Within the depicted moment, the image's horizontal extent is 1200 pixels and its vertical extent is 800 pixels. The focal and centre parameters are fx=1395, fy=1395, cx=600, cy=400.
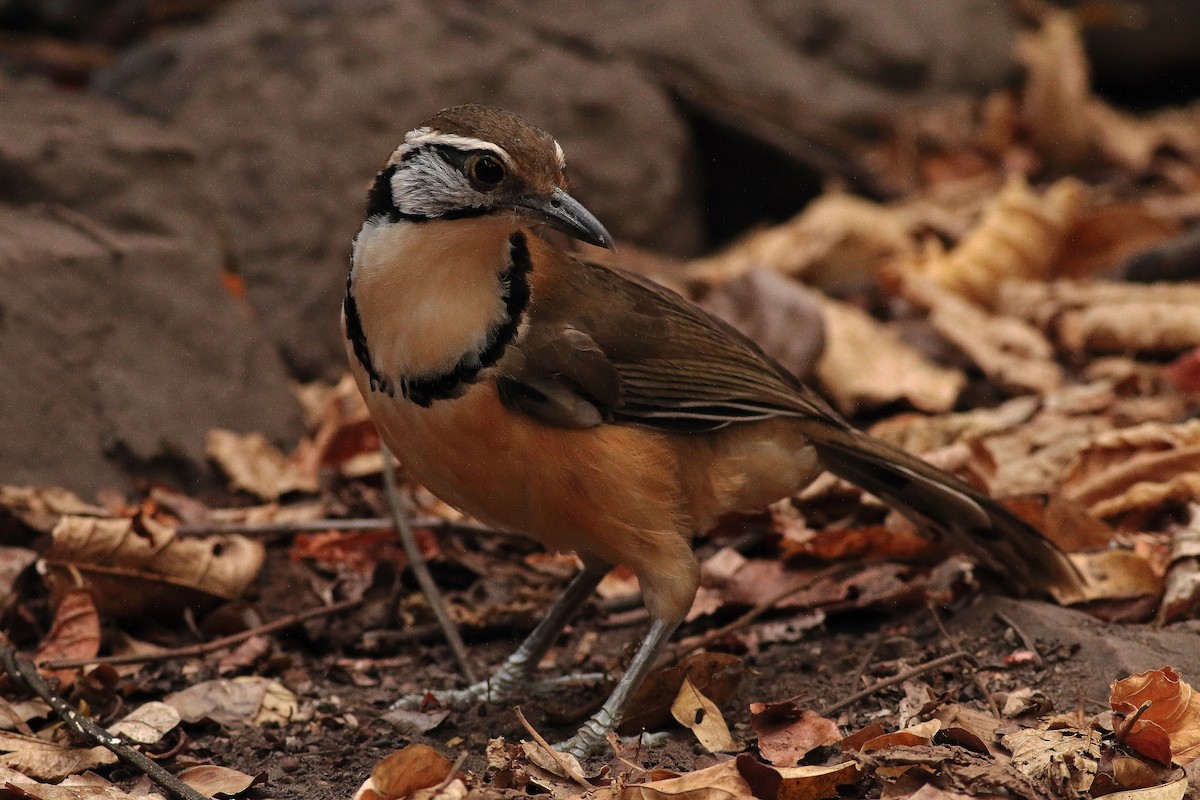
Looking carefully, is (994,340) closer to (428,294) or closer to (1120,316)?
(1120,316)

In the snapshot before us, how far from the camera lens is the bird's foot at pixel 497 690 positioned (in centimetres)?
436

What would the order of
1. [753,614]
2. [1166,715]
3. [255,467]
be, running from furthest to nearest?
[255,467] < [753,614] < [1166,715]

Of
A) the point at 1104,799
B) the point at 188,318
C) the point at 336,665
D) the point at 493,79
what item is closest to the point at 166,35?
the point at 493,79

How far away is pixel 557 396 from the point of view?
3.91 meters

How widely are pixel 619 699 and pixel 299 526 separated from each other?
154 centimetres

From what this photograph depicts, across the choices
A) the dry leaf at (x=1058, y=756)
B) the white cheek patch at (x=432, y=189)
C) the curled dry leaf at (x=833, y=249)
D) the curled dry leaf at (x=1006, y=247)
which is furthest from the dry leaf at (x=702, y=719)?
the curled dry leaf at (x=1006, y=247)

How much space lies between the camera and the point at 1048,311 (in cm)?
696

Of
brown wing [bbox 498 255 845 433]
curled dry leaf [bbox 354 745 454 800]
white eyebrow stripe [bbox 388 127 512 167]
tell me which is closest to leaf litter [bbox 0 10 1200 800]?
curled dry leaf [bbox 354 745 454 800]

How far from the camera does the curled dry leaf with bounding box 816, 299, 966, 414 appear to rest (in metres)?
6.20

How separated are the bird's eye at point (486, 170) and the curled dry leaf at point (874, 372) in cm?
291

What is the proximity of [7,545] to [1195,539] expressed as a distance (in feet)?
13.0

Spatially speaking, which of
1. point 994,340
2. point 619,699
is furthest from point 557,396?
point 994,340

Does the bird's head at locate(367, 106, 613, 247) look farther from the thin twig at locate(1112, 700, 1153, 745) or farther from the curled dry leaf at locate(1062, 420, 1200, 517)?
the curled dry leaf at locate(1062, 420, 1200, 517)

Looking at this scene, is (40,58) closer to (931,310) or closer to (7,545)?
(7,545)
